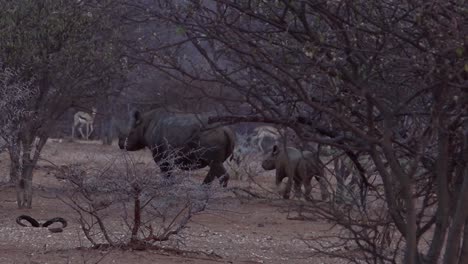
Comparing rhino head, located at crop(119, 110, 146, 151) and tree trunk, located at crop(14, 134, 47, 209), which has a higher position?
rhino head, located at crop(119, 110, 146, 151)

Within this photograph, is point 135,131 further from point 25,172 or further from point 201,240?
point 201,240

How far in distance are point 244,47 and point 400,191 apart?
982mm

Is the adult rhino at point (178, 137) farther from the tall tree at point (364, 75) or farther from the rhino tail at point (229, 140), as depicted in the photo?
the tall tree at point (364, 75)

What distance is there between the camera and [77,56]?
636 inches

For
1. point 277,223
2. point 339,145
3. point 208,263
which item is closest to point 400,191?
point 339,145

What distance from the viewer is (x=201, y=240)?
12828 millimetres

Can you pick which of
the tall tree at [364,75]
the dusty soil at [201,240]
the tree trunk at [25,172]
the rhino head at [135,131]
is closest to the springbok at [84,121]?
the rhino head at [135,131]

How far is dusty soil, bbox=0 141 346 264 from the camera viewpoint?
34.7 feet

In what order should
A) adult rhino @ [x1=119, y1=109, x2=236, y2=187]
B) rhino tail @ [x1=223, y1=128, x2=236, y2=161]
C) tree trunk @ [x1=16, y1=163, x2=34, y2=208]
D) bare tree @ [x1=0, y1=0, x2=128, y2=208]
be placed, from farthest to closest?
rhino tail @ [x1=223, y1=128, x2=236, y2=161], adult rhino @ [x1=119, y1=109, x2=236, y2=187], tree trunk @ [x1=16, y1=163, x2=34, y2=208], bare tree @ [x1=0, y1=0, x2=128, y2=208]

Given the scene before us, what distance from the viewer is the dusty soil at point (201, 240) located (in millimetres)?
10562

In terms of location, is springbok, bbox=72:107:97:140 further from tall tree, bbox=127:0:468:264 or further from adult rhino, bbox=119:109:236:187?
tall tree, bbox=127:0:468:264

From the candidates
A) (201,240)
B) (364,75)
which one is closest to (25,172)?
(201,240)

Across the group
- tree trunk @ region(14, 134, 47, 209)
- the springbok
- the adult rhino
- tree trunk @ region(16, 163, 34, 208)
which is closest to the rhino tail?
the adult rhino

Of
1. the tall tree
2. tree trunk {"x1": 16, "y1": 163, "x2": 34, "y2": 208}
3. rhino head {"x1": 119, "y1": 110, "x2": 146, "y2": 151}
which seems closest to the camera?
the tall tree
